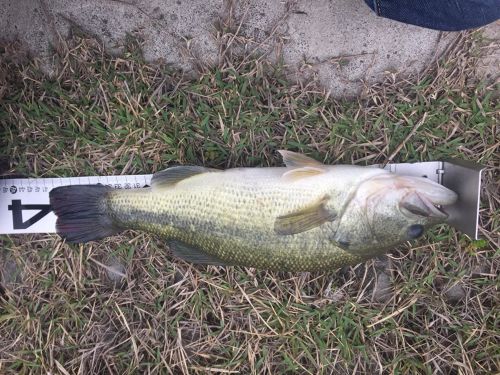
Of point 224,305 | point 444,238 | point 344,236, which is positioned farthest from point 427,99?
point 224,305

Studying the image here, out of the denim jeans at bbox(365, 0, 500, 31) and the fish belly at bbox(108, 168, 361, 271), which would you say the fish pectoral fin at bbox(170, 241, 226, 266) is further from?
the denim jeans at bbox(365, 0, 500, 31)

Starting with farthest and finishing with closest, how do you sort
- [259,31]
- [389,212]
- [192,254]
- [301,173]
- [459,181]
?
[259,31] < [459,181] < [192,254] < [301,173] < [389,212]

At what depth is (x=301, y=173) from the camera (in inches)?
92.5

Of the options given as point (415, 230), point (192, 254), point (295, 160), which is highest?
point (295, 160)

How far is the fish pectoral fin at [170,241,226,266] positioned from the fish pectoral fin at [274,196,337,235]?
16.7 inches

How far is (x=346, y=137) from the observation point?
2.79m

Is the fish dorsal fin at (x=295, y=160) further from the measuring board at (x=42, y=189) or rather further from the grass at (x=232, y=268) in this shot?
the measuring board at (x=42, y=189)

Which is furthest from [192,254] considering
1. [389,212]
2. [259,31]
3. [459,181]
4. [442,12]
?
[442,12]

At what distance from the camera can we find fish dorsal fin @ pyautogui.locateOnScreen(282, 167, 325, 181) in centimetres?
235

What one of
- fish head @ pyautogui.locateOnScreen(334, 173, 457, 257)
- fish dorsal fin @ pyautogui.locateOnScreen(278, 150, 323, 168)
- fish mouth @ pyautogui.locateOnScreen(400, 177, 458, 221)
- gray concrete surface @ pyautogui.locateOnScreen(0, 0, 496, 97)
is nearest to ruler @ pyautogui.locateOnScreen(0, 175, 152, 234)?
gray concrete surface @ pyautogui.locateOnScreen(0, 0, 496, 97)

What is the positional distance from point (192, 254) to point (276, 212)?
0.54 metres

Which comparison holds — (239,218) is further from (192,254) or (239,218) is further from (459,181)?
(459,181)

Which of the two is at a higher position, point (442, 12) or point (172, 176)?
point (442, 12)

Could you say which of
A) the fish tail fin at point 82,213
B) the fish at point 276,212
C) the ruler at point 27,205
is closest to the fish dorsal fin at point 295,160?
the fish at point 276,212
